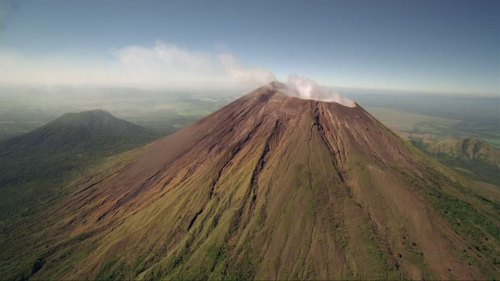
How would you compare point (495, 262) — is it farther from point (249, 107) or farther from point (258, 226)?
point (249, 107)

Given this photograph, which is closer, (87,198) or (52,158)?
(87,198)

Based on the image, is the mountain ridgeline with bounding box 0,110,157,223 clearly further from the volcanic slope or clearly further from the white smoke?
the white smoke

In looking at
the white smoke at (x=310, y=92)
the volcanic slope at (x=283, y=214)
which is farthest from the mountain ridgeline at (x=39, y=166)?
the white smoke at (x=310, y=92)

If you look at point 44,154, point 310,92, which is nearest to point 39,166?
point 44,154

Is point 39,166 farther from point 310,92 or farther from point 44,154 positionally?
point 310,92

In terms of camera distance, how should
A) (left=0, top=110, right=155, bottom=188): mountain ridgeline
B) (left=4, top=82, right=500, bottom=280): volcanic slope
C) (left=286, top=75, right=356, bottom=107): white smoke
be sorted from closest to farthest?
(left=4, top=82, right=500, bottom=280): volcanic slope → (left=286, top=75, right=356, bottom=107): white smoke → (left=0, top=110, right=155, bottom=188): mountain ridgeline

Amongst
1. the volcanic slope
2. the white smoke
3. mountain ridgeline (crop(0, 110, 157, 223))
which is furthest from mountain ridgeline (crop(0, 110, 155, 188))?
the white smoke

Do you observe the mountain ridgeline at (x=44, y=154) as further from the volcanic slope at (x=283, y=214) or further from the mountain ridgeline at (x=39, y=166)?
the volcanic slope at (x=283, y=214)

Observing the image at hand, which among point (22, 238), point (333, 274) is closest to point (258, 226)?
point (333, 274)

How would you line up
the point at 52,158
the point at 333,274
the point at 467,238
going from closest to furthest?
the point at 333,274 < the point at 467,238 < the point at 52,158
